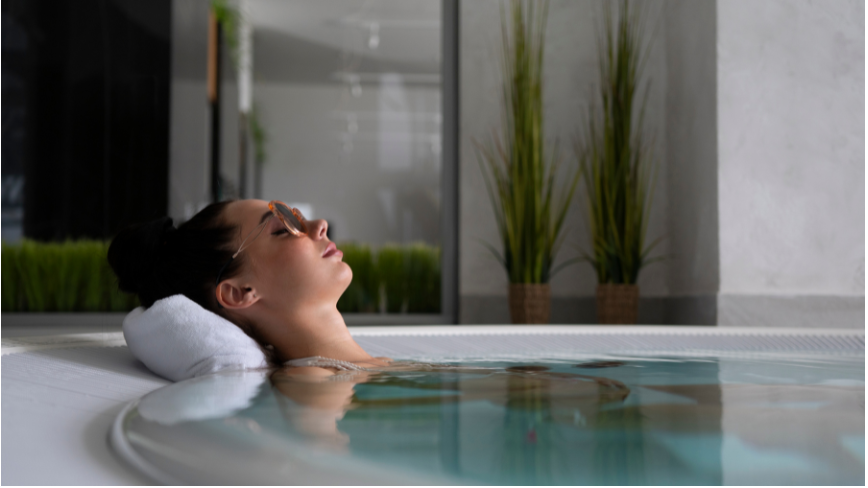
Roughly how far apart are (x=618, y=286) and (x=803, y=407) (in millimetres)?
2467

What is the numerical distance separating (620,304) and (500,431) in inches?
109

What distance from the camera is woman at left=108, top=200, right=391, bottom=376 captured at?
133 cm

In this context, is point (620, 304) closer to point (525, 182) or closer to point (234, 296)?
point (525, 182)

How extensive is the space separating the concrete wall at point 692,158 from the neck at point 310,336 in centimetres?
226

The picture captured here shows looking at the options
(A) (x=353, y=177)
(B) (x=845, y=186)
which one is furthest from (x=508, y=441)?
(A) (x=353, y=177)

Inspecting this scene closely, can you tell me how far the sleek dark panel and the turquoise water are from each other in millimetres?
3024

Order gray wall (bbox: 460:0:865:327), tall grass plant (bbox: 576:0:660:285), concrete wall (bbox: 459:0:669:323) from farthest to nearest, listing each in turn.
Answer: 1. concrete wall (bbox: 459:0:669:323)
2. tall grass plant (bbox: 576:0:660:285)
3. gray wall (bbox: 460:0:865:327)

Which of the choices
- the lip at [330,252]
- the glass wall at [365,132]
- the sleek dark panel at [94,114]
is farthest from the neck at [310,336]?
the sleek dark panel at [94,114]

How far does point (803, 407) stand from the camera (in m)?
0.89

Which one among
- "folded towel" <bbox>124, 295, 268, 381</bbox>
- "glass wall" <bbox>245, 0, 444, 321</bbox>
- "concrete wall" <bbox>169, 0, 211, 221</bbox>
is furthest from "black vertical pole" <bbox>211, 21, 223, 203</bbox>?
"folded towel" <bbox>124, 295, 268, 381</bbox>

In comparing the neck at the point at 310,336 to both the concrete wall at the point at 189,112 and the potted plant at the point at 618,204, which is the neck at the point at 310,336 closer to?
the potted plant at the point at 618,204

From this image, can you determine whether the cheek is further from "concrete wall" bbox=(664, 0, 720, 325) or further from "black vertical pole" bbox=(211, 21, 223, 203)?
"black vertical pole" bbox=(211, 21, 223, 203)

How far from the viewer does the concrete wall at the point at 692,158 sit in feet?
10.6

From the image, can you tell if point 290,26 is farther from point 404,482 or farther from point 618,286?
point 404,482
